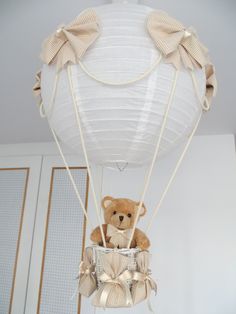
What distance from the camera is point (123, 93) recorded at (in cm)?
50

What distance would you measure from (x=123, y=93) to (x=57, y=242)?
64.0 inches

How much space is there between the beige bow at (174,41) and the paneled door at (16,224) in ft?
5.73

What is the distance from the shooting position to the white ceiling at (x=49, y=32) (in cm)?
91

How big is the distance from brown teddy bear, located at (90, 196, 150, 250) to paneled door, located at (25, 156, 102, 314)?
3.01 ft

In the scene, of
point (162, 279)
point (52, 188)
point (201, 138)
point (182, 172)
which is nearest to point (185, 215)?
point (182, 172)

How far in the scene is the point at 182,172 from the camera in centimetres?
184

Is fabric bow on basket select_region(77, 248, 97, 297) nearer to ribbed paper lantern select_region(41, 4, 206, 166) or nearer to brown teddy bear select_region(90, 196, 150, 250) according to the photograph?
brown teddy bear select_region(90, 196, 150, 250)

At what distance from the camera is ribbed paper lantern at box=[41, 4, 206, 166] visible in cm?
49

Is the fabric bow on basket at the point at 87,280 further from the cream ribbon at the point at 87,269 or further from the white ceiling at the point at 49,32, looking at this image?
the white ceiling at the point at 49,32

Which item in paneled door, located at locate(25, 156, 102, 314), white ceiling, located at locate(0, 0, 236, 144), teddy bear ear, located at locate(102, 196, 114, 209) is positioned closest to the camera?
white ceiling, located at locate(0, 0, 236, 144)

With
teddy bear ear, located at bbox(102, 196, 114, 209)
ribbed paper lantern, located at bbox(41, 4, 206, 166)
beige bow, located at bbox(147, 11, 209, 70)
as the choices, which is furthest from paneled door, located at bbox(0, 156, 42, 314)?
beige bow, located at bbox(147, 11, 209, 70)

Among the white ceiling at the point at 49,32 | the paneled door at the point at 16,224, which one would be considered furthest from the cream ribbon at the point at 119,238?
the paneled door at the point at 16,224

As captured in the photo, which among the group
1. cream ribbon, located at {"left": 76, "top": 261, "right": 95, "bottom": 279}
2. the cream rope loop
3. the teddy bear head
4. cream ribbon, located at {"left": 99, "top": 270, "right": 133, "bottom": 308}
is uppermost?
the cream rope loop

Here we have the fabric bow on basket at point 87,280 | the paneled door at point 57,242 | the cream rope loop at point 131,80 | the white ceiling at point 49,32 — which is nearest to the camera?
the cream rope loop at point 131,80
